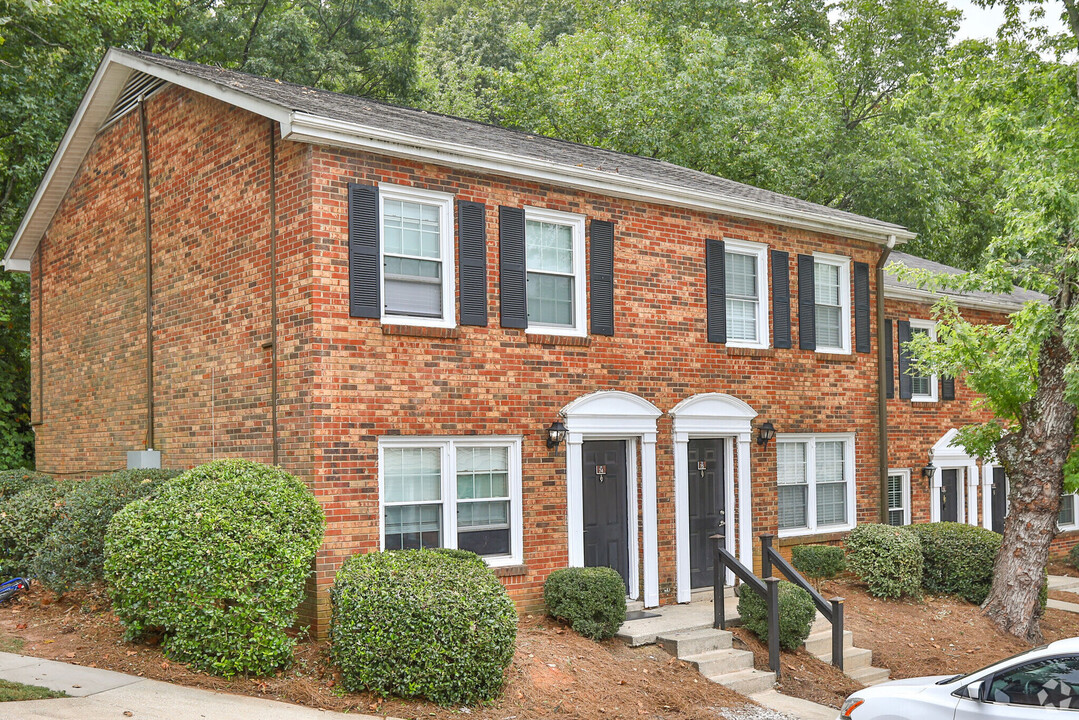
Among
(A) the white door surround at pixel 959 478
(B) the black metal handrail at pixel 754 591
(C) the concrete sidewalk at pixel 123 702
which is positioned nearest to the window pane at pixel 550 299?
(B) the black metal handrail at pixel 754 591

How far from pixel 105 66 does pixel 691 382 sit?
9.99 m

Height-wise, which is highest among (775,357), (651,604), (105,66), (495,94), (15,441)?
(495,94)

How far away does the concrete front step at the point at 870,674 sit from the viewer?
12.3m

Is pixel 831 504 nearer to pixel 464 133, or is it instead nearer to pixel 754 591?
pixel 754 591

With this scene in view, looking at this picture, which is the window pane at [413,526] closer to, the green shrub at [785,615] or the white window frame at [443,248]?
the white window frame at [443,248]

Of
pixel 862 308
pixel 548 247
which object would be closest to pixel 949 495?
pixel 862 308

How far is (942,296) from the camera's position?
18.6 metres

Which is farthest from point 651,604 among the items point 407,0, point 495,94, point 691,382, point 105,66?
point 495,94

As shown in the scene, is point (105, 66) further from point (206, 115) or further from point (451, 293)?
point (451, 293)

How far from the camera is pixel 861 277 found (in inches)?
669

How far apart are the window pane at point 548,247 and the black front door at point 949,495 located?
1124 centimetres

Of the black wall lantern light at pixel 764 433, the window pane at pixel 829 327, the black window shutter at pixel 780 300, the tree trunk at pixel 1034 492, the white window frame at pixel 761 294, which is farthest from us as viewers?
the window pane at pixel 829 327

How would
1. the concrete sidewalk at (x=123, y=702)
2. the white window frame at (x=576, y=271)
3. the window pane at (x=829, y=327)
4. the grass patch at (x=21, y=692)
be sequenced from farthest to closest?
the window pane at (x=829, y=327), the white window frame at (x=576, y=271), the grass patch at (x=21, y=692), the concrete sidewalk at (x=123, y=702)

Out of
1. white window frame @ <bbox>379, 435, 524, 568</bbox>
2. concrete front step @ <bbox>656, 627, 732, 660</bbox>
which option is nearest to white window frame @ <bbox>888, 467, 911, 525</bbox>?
concrete front step @ <bbox>656, 627, 732, 660</bbox>
